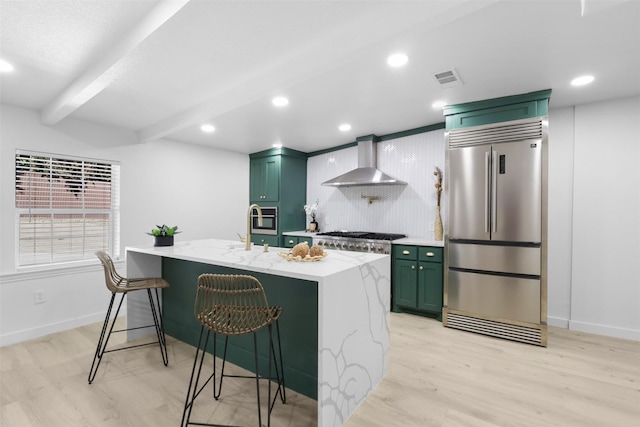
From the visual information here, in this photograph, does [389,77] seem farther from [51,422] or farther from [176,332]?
[51,422]

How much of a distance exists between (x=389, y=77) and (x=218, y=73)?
140 centimetres

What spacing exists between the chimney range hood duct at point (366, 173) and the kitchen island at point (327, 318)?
2.05 meters

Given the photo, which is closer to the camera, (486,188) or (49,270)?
(486,188)

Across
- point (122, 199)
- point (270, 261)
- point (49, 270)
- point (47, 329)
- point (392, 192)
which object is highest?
point (392, 192)

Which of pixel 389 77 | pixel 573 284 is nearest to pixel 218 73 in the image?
pixel 389 77

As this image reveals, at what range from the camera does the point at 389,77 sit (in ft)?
8.40

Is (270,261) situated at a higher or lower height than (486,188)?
lower

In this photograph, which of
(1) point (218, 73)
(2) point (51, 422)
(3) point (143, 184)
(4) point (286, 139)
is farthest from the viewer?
(4) point (286, 139)

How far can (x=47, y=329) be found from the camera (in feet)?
10.7

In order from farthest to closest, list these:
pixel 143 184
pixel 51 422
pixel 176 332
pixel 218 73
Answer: pixel 143 184 < pixel 176 332 < pixel 218 73 < pixel 51 422

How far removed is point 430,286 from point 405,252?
1.56 ft

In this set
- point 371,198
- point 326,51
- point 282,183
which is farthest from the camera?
point 282,183

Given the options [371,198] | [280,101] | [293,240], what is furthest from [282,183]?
[280,101]

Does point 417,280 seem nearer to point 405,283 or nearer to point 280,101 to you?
point 405,283
